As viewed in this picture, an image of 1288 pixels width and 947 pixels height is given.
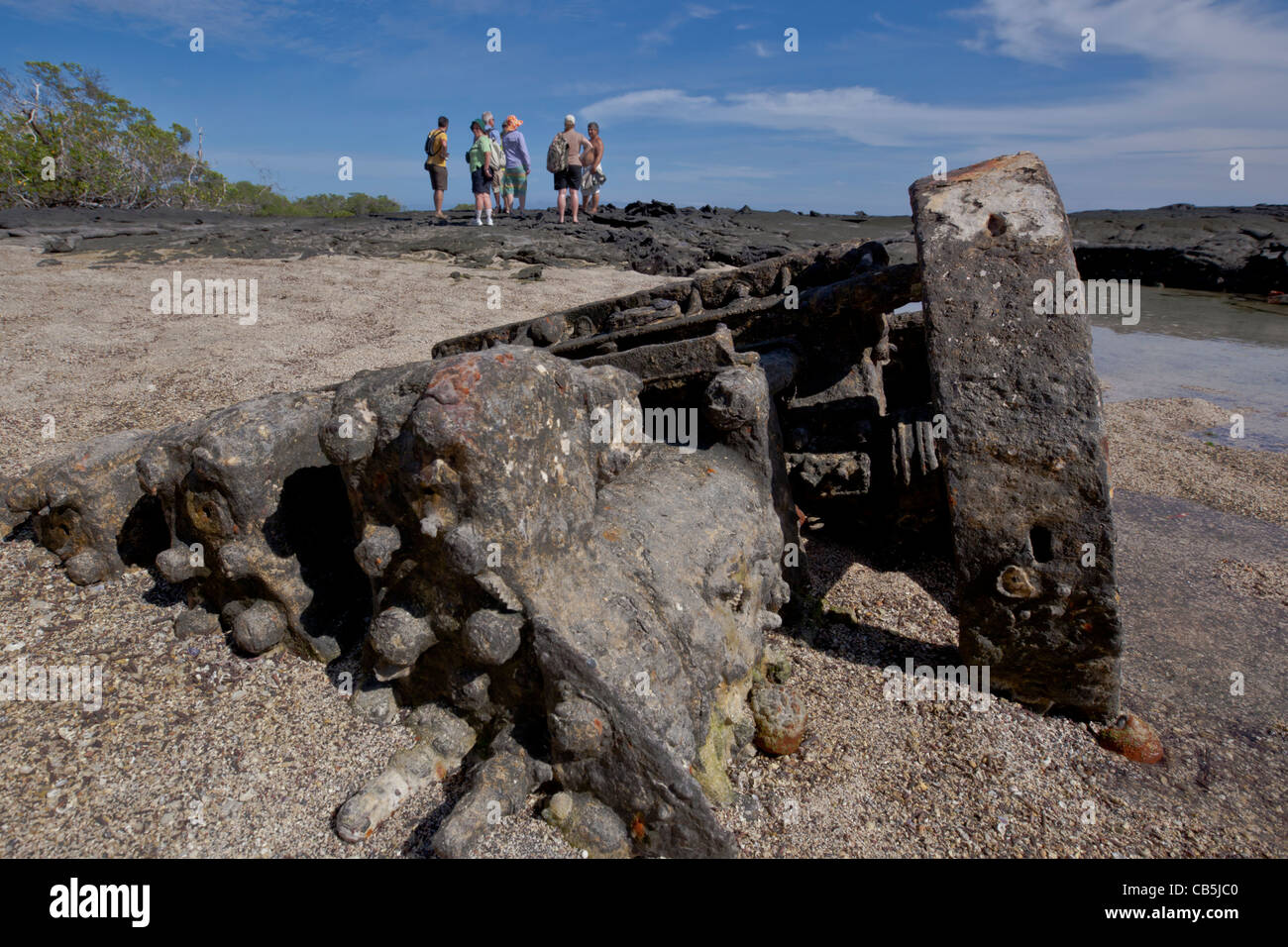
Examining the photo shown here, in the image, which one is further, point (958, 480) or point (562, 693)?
point (958, 480)

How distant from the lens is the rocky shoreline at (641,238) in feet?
40.7

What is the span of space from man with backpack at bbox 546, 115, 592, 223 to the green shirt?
120 centimetres

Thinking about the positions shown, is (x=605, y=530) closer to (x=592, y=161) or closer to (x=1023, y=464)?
(x=1023, y=464)

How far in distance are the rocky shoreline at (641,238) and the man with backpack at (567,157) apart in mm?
1000

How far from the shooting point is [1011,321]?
262 centimetres

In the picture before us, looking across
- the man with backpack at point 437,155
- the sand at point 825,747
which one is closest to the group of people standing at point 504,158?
the man with backpack at point 437,155

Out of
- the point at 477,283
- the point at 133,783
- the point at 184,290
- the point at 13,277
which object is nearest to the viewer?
the point at 133,783

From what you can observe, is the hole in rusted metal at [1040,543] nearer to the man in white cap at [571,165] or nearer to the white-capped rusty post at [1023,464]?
the white-capped rusty post at [1023,464]

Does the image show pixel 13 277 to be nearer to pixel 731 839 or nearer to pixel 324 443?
pixel 324 443

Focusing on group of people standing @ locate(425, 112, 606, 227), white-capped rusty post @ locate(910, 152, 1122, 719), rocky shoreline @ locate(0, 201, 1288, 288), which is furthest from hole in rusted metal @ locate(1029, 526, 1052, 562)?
group of people standing @ locate(425, 112, 606, 227)

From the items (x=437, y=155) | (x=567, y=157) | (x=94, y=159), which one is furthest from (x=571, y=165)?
(x=94, y=159)

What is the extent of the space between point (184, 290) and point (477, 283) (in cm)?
387

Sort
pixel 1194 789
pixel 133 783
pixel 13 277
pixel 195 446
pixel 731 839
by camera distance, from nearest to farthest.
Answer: pixel 731 839, pixel 133 783, pixel 1194 789, pixel 195 446, pixel 13 277

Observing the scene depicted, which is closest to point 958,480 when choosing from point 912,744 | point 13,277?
point 912,744
